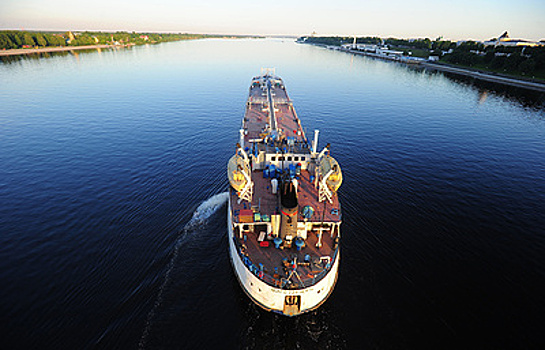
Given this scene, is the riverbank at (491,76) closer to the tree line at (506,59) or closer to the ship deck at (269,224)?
the tree line at (506,59)

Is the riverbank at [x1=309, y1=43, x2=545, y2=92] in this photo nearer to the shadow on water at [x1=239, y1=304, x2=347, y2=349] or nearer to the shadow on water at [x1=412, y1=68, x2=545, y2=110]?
the shadow on water at [x1=412, y1=68, x2=545, y2=110]

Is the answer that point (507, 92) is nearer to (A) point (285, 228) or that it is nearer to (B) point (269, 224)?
(A) point (285, 228)

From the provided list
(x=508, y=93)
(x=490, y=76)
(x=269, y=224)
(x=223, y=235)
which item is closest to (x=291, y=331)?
(x=269, y=224)

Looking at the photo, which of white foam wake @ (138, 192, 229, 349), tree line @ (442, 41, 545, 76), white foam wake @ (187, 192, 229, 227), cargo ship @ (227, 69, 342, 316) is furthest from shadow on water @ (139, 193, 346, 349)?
tree line @ (442, 41, 545, 76)

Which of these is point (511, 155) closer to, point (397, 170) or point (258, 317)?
point (397, 170)

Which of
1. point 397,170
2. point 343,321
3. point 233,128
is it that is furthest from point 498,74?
point 343,321

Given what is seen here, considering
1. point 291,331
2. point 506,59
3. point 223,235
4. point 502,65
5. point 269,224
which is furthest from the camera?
point 502,65
